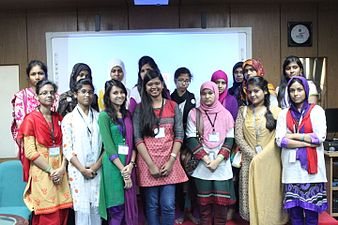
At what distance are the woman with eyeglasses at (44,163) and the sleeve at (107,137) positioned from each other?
355 mm

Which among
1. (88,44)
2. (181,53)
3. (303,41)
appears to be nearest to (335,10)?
(303,41)

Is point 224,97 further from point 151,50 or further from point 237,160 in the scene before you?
point 151,50

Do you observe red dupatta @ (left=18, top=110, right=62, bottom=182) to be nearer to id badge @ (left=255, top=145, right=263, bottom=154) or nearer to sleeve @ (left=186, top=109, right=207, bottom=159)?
sleeve @ (left=186, top=109, right=207, bottom=159)

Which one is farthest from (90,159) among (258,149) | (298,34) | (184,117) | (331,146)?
(298,34)

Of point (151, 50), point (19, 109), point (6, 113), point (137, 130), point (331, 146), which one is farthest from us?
point (6, 113)

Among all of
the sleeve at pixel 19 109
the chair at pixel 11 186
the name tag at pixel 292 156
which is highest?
the sleeve at pixel 19 109

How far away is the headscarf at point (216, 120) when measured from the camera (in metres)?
2.89

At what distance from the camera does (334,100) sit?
14.7 ft

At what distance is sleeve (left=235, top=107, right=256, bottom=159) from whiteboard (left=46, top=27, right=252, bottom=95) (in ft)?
4.71

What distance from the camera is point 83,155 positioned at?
268 cm

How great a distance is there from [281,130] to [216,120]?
51 cm

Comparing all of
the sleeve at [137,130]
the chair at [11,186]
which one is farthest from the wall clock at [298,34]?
the chair at [11,186]

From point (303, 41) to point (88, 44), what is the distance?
2.63 metres

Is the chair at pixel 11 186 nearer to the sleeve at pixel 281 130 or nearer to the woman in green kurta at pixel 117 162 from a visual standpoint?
the woman in green kurta at pixel 117 162
